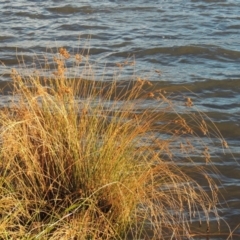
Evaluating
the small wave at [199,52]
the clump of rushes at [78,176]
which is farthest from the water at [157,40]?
the clump of rushes at [78,176]

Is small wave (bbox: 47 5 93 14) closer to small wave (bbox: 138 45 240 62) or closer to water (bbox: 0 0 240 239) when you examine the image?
water (bbox: 0 0 240 239)

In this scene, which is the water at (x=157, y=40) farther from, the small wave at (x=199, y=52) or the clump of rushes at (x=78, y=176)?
the clump of rushes at (x=78, y=176)

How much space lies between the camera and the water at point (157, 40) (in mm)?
7395

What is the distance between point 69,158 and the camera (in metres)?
4.41

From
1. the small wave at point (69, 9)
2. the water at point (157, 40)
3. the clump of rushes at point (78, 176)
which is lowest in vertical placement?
the small wave at point (69, 9)

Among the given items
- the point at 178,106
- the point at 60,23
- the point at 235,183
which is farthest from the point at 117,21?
the point at 235,183

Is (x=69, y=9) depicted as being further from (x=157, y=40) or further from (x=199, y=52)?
(x=199, y=52)

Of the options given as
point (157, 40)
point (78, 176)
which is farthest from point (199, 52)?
point (78, 176)

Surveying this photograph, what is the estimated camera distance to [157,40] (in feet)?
31.5

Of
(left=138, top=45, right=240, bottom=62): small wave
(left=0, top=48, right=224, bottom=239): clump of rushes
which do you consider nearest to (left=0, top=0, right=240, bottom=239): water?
(left=138, top=45, right=240, bottom=62): small wave

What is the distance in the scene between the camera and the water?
7.39m

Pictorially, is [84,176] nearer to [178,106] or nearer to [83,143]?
[83,143]

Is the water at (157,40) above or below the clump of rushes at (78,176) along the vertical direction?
below

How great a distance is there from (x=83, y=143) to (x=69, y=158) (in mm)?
137
